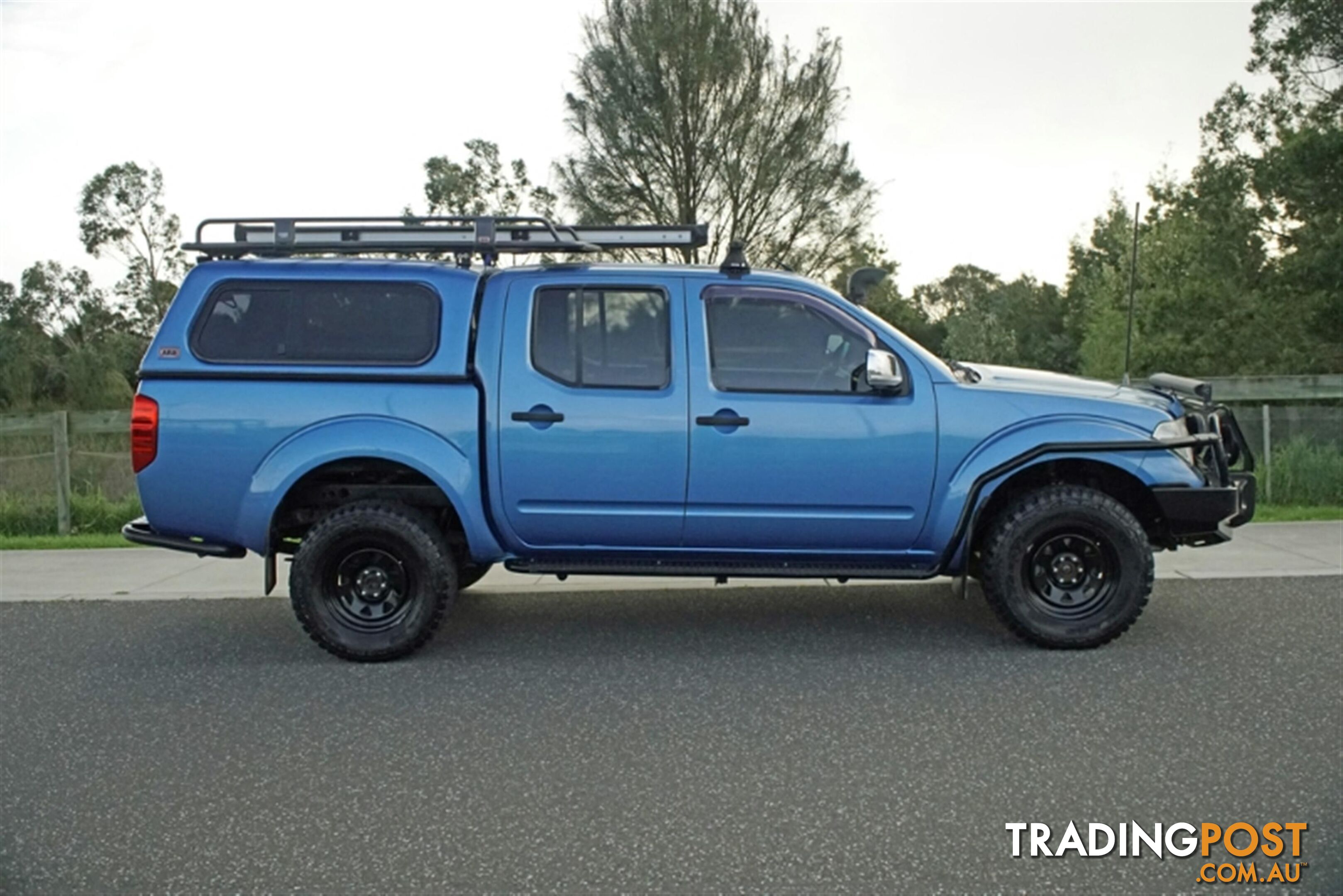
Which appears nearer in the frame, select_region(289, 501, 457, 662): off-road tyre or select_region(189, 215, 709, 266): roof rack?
select_region(289, 501, 457, 662): off-road tyre

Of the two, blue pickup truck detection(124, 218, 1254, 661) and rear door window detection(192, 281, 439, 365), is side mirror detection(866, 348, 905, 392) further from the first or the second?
rear door window detection(192, 281, 439, 365)

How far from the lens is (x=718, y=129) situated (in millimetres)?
40062

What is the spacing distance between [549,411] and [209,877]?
3026mm

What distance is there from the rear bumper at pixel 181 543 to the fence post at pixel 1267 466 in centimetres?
914

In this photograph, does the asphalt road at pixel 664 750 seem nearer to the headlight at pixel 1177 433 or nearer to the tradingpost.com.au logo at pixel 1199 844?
the tradingpost.com.au logo at pixel 1199 844

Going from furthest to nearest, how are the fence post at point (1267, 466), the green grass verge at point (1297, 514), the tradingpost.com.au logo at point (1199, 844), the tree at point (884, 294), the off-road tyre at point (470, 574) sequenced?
the tree at point (884, 294) < the fence post at point (1267, 466) < the green grass verge at point (1297, 514) < the off-road tyre at point (470, 574) < the tradingpost.com.au logo at point (1199, 844)

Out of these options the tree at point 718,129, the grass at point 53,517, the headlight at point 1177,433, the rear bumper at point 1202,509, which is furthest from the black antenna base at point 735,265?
the tree at point 718,129

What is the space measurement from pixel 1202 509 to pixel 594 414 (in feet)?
10.2

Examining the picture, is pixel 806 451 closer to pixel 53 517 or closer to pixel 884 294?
pixel 53 517

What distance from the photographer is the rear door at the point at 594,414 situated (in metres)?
6.24

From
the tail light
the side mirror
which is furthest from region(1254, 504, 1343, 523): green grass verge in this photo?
the tail light

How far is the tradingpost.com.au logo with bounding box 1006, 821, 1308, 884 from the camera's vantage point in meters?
Answer: 3.67

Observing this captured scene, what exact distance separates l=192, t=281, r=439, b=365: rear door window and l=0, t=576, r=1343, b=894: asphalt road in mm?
1591

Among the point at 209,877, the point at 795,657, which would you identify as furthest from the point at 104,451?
the point at 209,877
